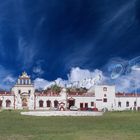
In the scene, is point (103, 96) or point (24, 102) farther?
point (103, 96)

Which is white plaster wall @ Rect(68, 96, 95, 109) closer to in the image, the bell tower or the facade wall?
the facade wall

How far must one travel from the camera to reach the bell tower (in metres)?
88.0

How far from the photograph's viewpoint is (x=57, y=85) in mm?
114125

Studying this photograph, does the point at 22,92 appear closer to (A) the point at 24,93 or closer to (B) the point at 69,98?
(A) the point at 24,93

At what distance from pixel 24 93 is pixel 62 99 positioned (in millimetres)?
8383

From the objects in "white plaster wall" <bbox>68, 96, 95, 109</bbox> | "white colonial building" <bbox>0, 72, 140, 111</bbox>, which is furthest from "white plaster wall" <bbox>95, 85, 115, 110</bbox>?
"white plaster wall" <bbox>68, 96, 95, 109</bbox>

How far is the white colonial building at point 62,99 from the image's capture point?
87812mm

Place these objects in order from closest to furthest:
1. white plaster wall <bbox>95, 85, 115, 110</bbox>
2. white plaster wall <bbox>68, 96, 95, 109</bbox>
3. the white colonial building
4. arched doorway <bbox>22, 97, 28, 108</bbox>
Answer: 1. the white colonial building
2. arched doorway <bbox>22, 97, 28, 108</bbox>
3. white plaster wall <bbox>68, 96, 95, 109</bbox>
4. white plaster wall <bbox>95, 85, 115, 110</bbox>

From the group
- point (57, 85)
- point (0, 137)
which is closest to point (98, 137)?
point (0, 137)

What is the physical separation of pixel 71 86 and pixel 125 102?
25.4 m

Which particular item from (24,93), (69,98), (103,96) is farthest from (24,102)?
(103,96)

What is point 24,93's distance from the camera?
291ft

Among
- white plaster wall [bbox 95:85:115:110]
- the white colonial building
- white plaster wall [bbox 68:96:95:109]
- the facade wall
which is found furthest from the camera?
white plaster wall [bbox 95:85:115:110]

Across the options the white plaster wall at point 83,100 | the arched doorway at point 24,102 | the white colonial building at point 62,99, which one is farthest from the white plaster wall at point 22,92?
the white plaster wall at point 83,100
